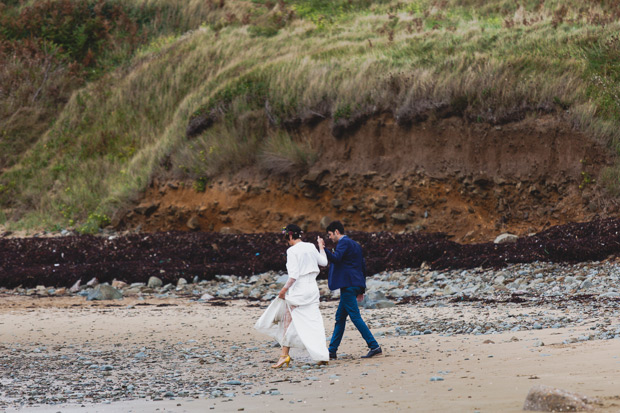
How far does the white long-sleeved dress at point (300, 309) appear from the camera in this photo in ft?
27.5

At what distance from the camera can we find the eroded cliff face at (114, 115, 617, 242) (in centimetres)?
1930

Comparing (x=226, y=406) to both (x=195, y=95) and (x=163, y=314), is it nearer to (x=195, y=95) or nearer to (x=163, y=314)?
(x=163, y=314)

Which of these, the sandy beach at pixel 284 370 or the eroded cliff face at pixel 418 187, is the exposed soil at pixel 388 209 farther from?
the sandy beach at pixel 284 370

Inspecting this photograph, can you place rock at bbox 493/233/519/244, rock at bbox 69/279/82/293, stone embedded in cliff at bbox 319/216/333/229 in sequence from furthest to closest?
stone embedded in cliff at bbox 319/216/333/229, rock at bbox 493/233/519/244, rock at bbox 69/279/82/293

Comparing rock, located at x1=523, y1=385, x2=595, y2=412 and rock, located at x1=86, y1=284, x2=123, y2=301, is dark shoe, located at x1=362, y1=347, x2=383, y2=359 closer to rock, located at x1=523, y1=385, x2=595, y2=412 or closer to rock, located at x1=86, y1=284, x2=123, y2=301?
rock, located at x1=523, y1=385, x2=595, y2=412

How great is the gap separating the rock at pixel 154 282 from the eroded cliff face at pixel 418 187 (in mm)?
5996

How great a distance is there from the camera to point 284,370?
8.23 meters

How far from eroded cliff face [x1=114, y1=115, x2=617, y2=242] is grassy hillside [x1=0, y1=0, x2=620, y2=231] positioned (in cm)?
41

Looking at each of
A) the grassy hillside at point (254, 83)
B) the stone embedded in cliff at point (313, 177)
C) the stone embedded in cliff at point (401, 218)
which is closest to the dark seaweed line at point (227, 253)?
the stone embedded in cliff at point (401, 218)

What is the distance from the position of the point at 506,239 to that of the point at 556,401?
43.2 feet

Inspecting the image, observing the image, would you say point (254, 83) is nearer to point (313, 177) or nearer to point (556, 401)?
point (313, 177)

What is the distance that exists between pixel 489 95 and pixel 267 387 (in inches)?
600

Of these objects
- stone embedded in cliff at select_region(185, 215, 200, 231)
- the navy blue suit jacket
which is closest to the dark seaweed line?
stone embedded in cliff at select_region(185, 215, 200, 231)

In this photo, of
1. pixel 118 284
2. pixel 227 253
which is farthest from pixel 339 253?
pixel 227 253
